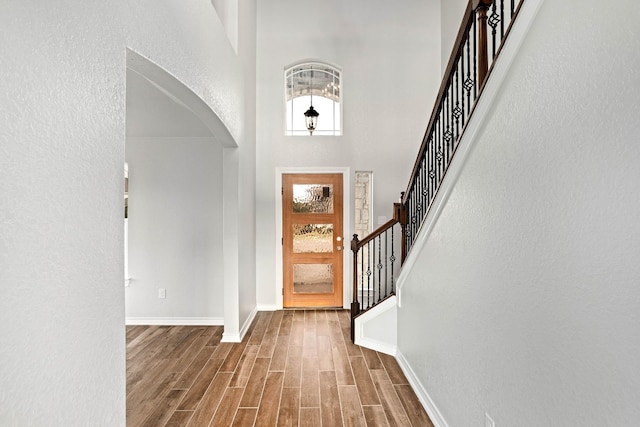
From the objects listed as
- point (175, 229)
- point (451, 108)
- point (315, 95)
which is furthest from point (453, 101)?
point (175, 229)

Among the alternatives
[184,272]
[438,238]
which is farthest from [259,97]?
[438,238]

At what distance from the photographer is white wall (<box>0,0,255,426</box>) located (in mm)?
1047

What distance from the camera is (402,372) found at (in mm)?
3307

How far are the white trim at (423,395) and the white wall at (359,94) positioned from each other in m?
2.40

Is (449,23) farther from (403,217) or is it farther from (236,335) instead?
(236,335)

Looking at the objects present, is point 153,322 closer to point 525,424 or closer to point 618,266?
point 525,424

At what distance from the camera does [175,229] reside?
192 inches

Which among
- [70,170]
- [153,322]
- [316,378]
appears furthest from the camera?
[153,322]

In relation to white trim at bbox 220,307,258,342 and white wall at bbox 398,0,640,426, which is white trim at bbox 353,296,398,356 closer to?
white trim at bbox 220,307,258,342

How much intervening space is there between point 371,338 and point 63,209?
323cm

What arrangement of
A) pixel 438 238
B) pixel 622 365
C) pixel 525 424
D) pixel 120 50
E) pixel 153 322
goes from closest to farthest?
pixel 622 365, pixel 525 424, pixel 120 50, pixel 438 238, pixel 153 322

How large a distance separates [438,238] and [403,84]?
11.6 ft

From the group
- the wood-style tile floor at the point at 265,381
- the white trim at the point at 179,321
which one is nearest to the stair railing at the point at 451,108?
the wood-style tile floor at the point at 265,381

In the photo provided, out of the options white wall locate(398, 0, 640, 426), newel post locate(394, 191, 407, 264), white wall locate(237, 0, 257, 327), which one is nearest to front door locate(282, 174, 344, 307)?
white wall locate(237, 0, 257, 327)
